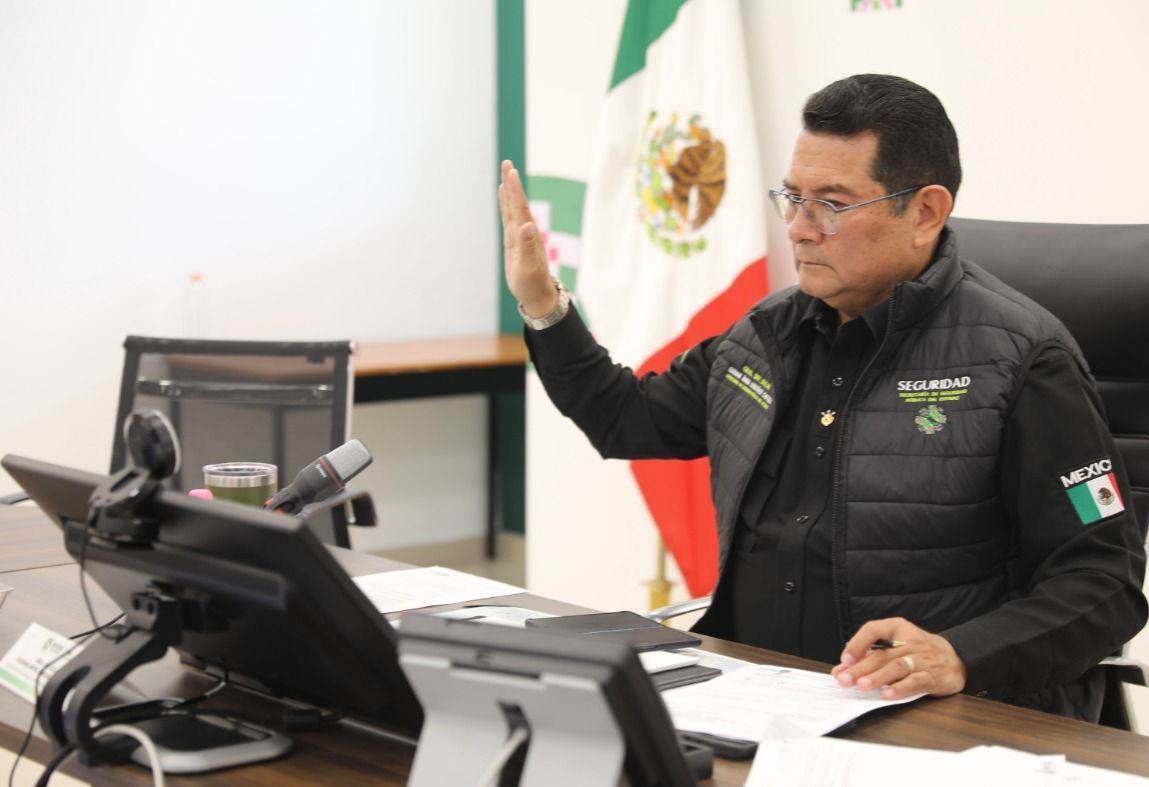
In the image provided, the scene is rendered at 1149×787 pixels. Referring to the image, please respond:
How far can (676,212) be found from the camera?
3273 millimetres

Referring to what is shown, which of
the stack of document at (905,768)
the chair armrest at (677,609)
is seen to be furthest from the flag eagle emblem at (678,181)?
the stack of document at (905,768)

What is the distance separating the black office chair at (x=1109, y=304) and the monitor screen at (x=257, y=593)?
0.71 m

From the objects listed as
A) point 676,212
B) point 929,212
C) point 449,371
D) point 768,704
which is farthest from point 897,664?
point 449,371

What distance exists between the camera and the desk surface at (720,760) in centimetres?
123

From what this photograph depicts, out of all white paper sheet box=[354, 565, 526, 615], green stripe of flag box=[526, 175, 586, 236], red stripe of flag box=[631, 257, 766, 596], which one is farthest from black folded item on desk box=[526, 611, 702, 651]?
green stripe of flag box=[526, 175, 586, 236]

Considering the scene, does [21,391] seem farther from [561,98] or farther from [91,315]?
[561,98]

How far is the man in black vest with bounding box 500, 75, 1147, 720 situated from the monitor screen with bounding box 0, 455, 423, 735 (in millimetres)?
733

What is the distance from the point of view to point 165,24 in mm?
4352

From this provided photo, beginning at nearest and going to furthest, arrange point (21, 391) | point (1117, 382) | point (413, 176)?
point (1117, 382) → point (21, 391) → point (413, 176)

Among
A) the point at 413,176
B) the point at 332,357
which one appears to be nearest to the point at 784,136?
the point at 332,357

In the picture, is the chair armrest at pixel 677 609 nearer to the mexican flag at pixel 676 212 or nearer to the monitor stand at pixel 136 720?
the monitor stand at pixel 136 720

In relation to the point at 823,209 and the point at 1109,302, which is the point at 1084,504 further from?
the point at 823,209

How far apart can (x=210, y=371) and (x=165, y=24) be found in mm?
2083

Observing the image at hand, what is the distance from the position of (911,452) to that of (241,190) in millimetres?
3300
